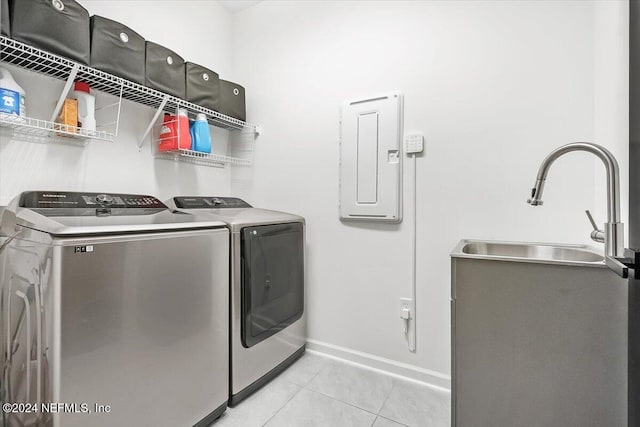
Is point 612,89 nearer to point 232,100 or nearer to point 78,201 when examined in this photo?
point 232,100

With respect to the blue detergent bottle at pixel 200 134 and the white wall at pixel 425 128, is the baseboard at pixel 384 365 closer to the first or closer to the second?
the white wall at pixel 425 128

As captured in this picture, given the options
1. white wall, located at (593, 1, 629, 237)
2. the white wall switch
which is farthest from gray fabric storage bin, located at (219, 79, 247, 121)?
white wall, located at (593, 1, 629, 237)

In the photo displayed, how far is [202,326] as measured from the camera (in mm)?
1455

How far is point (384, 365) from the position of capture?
2010 mm

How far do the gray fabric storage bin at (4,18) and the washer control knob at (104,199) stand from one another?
2.44 ft

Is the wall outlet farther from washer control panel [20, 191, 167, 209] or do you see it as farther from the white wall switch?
washer control panel [20, 191, 167, 209]

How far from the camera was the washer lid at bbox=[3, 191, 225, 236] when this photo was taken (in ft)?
3.52

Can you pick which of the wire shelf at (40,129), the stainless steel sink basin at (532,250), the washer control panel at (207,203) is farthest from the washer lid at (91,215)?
the stainless steel sink basin at (532,250)

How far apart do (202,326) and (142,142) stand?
1325 millimetres

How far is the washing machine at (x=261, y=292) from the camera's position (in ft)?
5.41

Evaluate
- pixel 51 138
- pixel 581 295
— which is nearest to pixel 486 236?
pixel 581 295

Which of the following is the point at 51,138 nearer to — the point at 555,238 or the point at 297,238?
the point at 297,238

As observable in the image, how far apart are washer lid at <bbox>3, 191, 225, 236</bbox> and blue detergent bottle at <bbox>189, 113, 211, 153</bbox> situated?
1.82 ft

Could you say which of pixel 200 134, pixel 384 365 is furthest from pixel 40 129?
pixel 384 365
